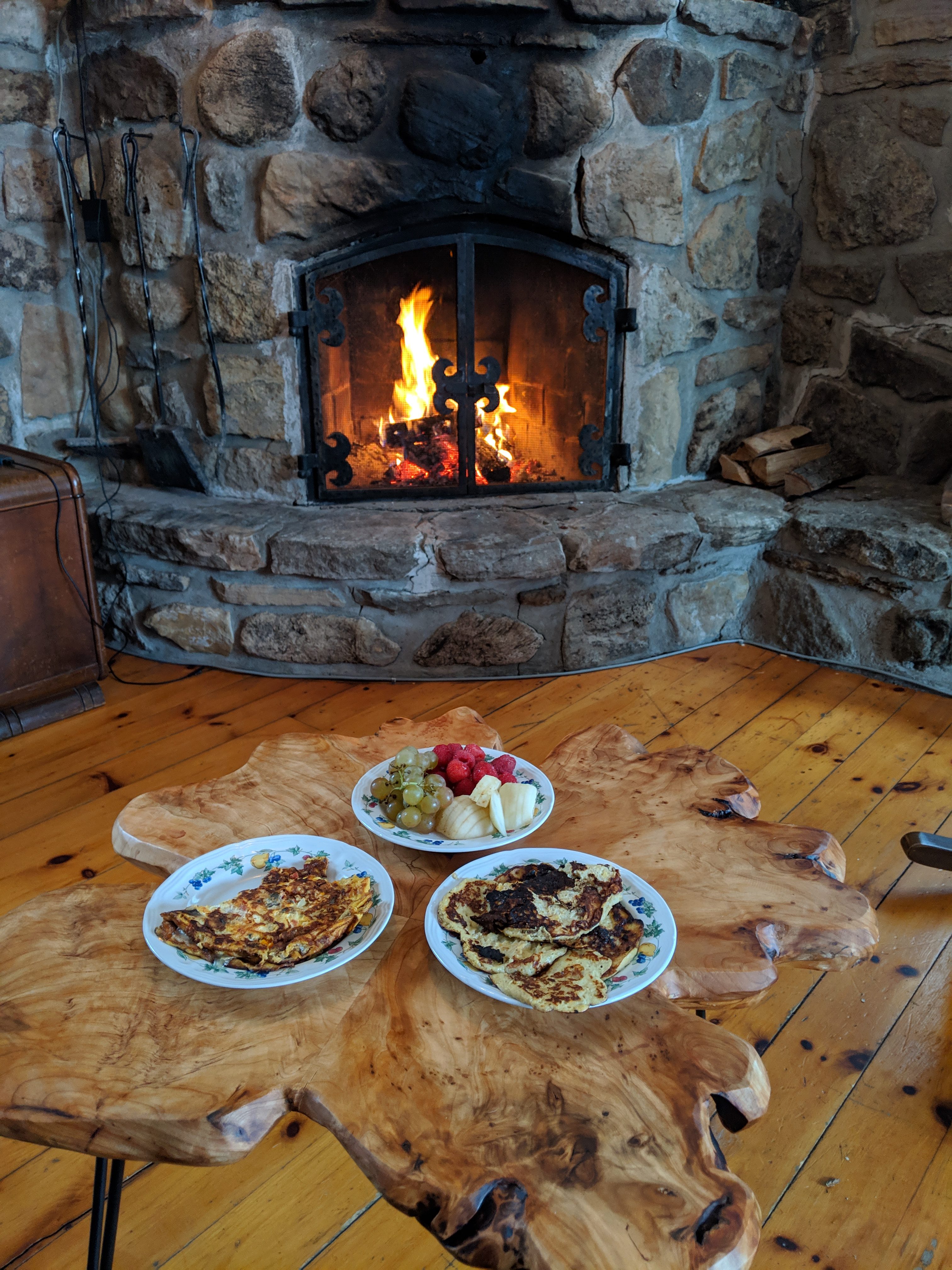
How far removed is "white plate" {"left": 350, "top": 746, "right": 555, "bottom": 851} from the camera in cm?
106

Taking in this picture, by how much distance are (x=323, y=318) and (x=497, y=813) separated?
175 centimetres

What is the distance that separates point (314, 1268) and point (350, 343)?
2.08 m

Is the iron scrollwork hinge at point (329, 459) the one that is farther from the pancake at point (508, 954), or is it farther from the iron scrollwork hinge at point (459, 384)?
the pancake at point (508, 954)

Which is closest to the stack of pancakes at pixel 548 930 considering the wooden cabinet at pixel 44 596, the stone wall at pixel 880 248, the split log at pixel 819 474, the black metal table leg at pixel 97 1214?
the black metal table leg at pixel 97 1214

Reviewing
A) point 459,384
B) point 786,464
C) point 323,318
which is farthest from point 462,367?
point 786,464

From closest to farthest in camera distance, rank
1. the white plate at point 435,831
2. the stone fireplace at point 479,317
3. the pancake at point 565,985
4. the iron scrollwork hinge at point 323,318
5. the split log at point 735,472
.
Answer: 1. the pancake at point 565,985
2. the white plate at point 435,831
3. the stone fireplace at point 479,317
4. the iron scrollwork hinge at point 323,318
5. the split log at point 735,472

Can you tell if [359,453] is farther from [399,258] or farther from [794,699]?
[794,699]

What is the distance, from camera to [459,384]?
2.53 m

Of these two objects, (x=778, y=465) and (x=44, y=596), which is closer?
(x=44, y=596)

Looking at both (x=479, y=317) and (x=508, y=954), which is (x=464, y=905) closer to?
(x=508, y=954)

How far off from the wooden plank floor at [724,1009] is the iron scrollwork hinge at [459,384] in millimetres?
750

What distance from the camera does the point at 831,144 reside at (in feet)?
8.82

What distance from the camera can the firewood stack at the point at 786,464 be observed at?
106 inches

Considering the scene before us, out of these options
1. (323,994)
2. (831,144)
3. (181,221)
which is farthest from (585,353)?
(323,994)
